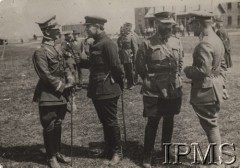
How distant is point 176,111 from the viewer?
484 centimetres

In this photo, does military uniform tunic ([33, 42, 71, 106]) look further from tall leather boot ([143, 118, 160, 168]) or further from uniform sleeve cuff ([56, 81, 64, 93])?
tall leather boot ([143, 118, 160, 168])

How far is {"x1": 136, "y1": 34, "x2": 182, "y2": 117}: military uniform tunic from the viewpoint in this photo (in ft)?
15.2

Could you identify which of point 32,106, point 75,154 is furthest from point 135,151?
point 32,106

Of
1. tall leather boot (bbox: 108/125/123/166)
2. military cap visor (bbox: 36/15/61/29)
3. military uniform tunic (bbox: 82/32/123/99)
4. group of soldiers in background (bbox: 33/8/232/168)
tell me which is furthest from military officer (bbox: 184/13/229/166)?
military cap visor (bbox: 36/15/61/29)

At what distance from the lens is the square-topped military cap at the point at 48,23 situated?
461 centimetres

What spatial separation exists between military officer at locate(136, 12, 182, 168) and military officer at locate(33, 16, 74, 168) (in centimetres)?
105

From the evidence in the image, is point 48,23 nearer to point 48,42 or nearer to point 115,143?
point 48,42

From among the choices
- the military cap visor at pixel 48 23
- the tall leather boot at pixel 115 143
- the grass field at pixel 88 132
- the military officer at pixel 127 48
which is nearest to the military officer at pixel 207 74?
the grass field at pixel 88 132

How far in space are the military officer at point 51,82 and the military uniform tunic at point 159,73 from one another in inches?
40.6

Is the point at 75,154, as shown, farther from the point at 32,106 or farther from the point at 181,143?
the point at 32,106

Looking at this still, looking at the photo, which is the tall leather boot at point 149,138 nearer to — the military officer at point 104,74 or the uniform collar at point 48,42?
the military officer at point 104,74

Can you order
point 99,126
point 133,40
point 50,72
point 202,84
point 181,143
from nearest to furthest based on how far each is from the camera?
point 202,84 → point 50,72 → point 181,143 → point 99,126 → point 133,40

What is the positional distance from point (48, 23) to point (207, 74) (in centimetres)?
211

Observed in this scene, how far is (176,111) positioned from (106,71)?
1092mm
